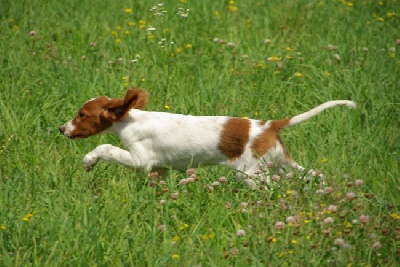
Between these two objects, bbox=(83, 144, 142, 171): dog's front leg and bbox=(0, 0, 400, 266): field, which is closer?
bbox=(0, 0, 400, 266): field

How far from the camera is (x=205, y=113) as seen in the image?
281 inches

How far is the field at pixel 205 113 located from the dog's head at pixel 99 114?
24 cm

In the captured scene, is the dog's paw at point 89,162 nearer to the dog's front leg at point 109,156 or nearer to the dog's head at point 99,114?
the dog's front leg at point 109,156

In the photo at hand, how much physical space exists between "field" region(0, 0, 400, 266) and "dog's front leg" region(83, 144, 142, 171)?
11 cm

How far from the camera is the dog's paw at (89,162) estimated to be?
19.4ft

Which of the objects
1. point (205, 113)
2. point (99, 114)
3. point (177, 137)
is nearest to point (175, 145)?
point (177, 137)

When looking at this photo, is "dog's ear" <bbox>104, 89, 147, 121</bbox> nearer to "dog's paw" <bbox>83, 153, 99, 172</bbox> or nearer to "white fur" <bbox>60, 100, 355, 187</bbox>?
"white fur" <bbox>60, 100, 355, 187</bbox>

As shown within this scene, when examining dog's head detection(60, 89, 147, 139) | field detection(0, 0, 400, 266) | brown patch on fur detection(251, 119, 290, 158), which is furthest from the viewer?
dog's head detection(60, 89, 147, 139)

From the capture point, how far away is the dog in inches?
231

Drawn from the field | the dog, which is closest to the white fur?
the dog

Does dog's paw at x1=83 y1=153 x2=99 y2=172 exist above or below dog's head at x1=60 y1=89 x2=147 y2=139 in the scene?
below

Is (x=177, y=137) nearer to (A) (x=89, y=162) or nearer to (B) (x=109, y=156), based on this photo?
(B) (x=109, y=156)

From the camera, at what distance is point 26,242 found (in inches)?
193

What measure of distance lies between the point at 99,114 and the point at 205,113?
50.6 inches
